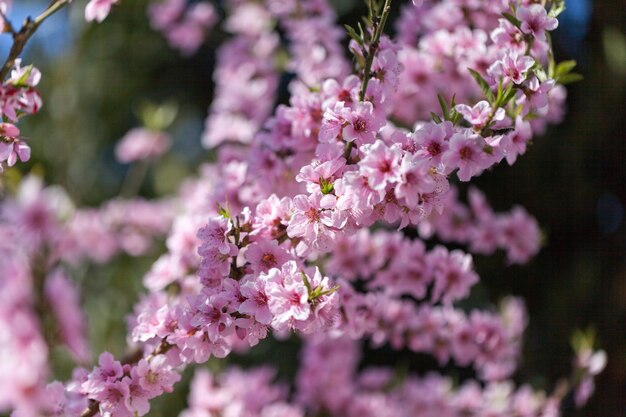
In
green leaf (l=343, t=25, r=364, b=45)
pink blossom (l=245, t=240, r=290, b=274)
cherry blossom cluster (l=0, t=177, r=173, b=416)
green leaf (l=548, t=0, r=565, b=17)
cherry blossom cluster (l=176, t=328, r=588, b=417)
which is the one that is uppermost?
green leaf (l=343, t=25, r=364, b=45)

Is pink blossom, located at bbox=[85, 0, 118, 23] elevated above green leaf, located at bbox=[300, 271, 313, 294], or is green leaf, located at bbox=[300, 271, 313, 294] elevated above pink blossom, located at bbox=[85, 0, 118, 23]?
pink blossom, located at bbox=[85, 0, 118, 23]

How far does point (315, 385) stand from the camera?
6.59 feet

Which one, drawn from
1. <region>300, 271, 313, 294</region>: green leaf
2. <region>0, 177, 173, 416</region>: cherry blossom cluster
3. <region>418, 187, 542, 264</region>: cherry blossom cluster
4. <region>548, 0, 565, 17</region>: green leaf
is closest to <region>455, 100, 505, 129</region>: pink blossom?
<region>548, 0, 565, 17</region>: green leaf

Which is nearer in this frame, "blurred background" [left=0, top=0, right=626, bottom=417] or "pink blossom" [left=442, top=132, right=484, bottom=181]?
"pink blossom" [left=442, top=132, right=484, bottom=181]

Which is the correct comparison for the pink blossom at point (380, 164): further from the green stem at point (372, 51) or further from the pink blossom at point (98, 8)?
the pink blossom at point (98, 8)

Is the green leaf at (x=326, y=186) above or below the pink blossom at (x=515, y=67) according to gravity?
below

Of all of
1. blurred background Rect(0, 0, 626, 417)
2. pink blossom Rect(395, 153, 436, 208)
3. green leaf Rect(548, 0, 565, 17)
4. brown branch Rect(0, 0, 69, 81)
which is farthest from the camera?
blurred background Rect(0, 0, 626, 417)

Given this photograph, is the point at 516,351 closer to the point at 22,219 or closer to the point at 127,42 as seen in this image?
the point at 22,219

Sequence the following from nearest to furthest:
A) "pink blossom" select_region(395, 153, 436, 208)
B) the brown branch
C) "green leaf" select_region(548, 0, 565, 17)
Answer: "pink blossom" select_region(395, 153, 436, 208) → the brown branch → "green leaf" select_region(548, 0, 565, 17)

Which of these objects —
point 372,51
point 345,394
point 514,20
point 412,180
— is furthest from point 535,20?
point 345,394

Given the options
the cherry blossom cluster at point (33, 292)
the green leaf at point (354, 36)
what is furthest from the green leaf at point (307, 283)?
the cherry blossom cluster at point (33, 292)

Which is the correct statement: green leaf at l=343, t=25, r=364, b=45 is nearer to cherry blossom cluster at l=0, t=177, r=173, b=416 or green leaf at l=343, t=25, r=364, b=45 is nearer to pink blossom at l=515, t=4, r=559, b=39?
pink blossom at l=515, t=4, r=559, b=39

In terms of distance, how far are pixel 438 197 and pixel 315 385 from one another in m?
1.16

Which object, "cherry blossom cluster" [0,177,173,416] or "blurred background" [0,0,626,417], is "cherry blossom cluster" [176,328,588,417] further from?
"cherry blossom cluster" [0,177,173,416]
